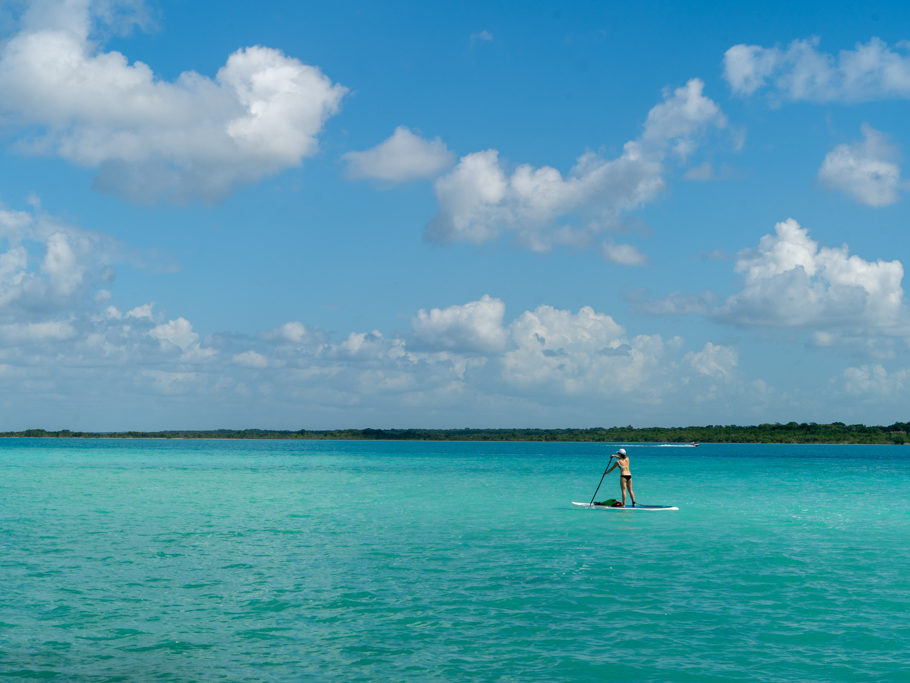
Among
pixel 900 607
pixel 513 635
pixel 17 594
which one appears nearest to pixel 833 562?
pixel 900 607

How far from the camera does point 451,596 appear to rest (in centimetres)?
2059

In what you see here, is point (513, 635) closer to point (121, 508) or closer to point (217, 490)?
point (121, 508)

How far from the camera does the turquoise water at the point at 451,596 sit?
1527 cm

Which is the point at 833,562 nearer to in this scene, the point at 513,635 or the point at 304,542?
the point at 513,635

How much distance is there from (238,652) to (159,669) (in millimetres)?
1581

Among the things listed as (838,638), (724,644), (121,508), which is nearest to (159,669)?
(724,644)

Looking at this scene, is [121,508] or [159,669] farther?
[121,508]

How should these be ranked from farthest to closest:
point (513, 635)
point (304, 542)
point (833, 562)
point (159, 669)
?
point (304, 542) < point (833, 562) < point (513, 635) < point (159, 669)

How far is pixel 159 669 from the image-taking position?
1471cm

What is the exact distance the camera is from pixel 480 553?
27641 mm

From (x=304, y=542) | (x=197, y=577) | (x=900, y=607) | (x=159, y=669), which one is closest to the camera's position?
(x=159, y=669)

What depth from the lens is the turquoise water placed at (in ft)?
50.1

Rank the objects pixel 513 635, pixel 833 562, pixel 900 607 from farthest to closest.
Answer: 1. pixel 833 562
2. pixel 900 607
3. pixel 513 635

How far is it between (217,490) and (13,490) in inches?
535
